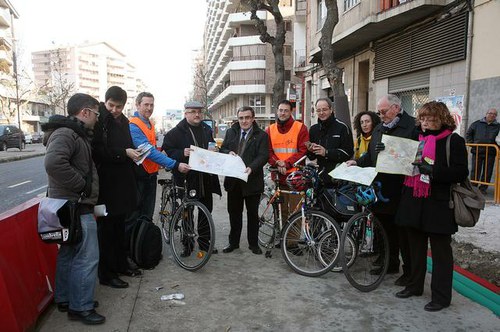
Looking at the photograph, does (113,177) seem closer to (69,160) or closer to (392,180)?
(69,160)

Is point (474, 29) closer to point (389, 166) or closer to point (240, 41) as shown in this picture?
point (389, 166)

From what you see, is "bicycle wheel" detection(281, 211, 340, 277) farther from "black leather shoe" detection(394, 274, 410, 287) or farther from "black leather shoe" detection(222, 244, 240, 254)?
"black leather shoe" detection(222, 244, 240, 254)

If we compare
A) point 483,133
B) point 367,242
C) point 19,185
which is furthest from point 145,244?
point 19,185

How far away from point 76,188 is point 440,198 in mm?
3162

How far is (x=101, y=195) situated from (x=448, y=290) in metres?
3.42

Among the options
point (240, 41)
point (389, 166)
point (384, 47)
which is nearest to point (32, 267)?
A: point (389, 166)

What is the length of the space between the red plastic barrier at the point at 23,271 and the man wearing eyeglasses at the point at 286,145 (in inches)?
110

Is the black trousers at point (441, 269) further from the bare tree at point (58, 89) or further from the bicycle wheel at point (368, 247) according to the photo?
the bare tree at point (58, 89)

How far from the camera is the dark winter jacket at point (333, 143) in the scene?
492 centimetres

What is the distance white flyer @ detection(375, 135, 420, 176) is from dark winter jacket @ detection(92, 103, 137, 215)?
2554mm

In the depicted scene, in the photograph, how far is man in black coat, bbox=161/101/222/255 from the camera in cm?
518

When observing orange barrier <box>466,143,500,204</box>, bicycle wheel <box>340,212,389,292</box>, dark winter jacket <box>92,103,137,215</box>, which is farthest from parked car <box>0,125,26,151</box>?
bicycle wheel <box>340,212,389,292</box>

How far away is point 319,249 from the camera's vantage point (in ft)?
15.0

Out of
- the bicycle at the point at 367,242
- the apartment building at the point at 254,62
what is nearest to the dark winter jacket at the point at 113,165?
the bicycle at the point at 367,242
